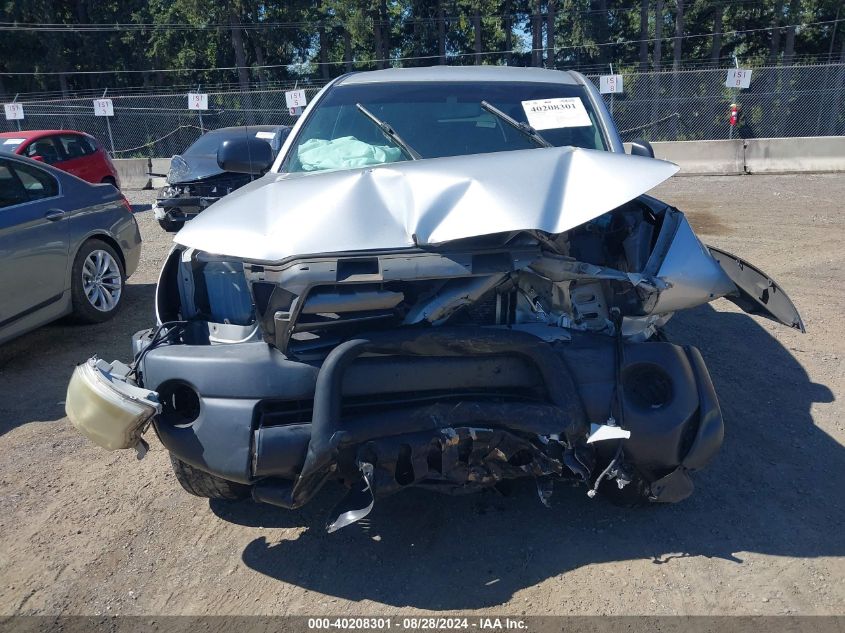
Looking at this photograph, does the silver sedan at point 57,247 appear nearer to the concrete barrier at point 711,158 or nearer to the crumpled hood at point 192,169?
the crumpled hood at point 192,169

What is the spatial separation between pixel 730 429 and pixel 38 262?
5.02 m

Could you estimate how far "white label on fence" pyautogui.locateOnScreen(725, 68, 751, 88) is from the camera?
17.9 meters

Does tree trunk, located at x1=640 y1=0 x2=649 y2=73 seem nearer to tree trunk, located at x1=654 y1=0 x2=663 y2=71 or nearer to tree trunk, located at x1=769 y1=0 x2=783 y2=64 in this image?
tree trunk, located at x1=654 y1=0 x2=663 y2=71

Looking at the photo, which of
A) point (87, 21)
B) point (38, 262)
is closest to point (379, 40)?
point (87, 21)

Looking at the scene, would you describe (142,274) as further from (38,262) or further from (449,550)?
(449,550)

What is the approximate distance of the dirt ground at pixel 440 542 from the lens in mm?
2879

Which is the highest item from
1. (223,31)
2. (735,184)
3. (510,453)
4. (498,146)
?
(223,31)

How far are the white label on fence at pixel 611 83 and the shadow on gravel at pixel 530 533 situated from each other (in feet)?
50.7

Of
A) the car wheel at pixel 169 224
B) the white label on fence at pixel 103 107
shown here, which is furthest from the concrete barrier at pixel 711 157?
the white label on fence at pixel 103 107

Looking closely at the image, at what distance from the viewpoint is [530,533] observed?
10.7 feet

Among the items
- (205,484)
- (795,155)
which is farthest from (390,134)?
(795,155)

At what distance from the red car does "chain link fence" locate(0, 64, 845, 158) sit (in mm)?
8852

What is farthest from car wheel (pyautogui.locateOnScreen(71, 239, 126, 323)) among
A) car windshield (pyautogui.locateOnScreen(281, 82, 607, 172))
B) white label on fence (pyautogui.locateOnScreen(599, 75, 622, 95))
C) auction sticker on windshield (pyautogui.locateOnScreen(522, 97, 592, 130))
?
white label on fence (pyautogui.locateOnScreen(599, 75, 622, 95))

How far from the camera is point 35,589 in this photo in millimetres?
3010
